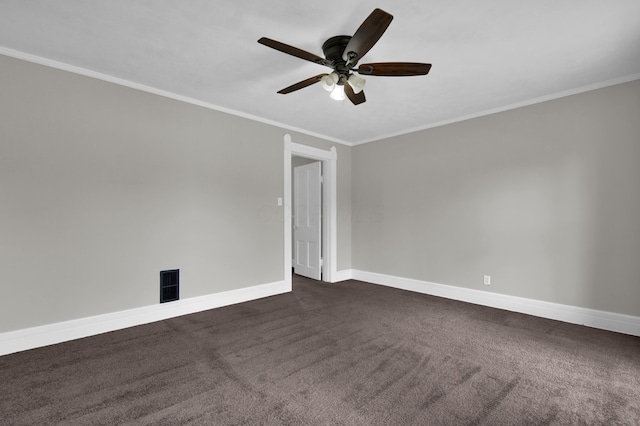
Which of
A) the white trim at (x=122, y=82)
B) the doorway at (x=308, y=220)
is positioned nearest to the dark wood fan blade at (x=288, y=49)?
the white trim at (x=122, y=82)

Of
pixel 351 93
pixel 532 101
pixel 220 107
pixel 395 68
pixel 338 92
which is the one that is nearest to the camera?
pixel 395 68

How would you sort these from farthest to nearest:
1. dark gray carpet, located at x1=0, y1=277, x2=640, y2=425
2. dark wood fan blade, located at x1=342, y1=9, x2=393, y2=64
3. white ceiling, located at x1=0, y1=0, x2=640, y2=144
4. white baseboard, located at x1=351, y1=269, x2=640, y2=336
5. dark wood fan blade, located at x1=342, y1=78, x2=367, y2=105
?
white baseboard, located at x1=351, y1=269, x2=640, y2=336 < dark wood fan blade, located at x1=342, y1=78, x2=367, y2=105 < white ceiling, located at x1=0, y1=0, x2=640, y2=144 < dark gray carpet, located at x1=0, y1=277, x2=640, y2=425 < dark wood fan blade, located at x1=342, y1=9, x2=393, y2=64

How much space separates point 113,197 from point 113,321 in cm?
125

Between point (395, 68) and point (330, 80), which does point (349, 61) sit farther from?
point (395, 68)

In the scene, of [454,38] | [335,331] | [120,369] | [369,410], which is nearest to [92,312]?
[120,369]

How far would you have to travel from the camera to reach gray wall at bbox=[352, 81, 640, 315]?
3049 mm

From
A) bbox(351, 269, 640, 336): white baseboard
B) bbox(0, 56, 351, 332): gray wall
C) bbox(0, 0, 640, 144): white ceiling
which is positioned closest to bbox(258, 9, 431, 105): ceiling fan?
bbox(0, 0, 640, 144): white ceiling

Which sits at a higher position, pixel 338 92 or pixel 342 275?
pixel 338 92

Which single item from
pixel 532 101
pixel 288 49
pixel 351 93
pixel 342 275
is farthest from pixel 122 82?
pixel 532 101

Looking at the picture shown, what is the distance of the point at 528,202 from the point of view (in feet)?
11.7

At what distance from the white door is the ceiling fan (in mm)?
2903

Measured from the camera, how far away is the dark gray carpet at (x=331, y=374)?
1799mm

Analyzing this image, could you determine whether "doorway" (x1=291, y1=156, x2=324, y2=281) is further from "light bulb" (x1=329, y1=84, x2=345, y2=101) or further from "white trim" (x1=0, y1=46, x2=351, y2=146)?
"light bulb" (x1=329, y1=84, x2=345, y2=101)

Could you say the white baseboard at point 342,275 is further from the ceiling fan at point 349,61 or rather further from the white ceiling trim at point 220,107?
the ceiling fan at point 349,61
